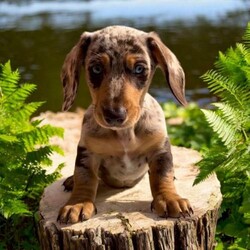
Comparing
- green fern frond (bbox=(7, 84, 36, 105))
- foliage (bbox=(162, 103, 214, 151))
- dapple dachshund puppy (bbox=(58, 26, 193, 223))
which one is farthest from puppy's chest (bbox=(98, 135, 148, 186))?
foliage (bbox=(162, 103, 214, 151))

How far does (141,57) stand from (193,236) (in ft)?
3.92

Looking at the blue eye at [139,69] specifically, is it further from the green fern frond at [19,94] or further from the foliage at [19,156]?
the green fern frond at [19,94]

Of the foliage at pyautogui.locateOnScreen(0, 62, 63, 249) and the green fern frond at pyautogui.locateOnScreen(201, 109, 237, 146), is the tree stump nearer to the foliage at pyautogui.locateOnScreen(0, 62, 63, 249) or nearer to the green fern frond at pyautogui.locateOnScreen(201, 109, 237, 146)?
the foliage at pyautogui.locateOnScreen(0, 62, 63, 249)

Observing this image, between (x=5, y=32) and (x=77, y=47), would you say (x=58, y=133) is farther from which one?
(x=5, y=32)

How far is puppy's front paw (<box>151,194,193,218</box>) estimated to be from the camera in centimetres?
379

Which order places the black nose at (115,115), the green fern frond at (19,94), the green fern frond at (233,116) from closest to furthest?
1. the black nose at (115,115)
2. the green fern frond at (233,116)
3. the green fern frond at (19,94)

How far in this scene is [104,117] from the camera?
3.56 meters

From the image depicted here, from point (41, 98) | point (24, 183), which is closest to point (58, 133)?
point (24, 183)

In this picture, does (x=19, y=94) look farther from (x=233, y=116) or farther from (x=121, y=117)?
(x=233, y=116)

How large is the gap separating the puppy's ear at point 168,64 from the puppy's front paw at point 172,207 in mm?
653

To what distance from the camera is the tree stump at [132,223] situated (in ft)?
12.1

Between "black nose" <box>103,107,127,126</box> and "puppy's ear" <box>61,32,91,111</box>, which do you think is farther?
"puppy's ear" <box>61,32,91,111</box>

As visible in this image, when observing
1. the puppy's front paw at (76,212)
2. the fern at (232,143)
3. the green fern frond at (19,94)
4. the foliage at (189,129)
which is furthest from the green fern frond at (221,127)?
the foliage at (189,129)

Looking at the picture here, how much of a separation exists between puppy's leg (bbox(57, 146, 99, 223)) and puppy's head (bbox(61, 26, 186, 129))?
1.38 ft
